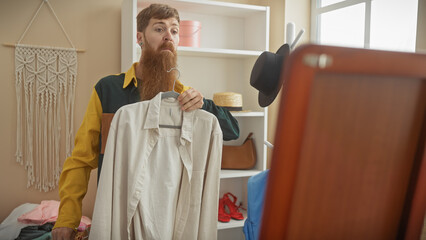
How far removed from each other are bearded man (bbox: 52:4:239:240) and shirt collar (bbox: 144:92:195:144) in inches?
1.4

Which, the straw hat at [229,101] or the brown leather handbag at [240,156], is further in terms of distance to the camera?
the brown leather handbag at [240,156]

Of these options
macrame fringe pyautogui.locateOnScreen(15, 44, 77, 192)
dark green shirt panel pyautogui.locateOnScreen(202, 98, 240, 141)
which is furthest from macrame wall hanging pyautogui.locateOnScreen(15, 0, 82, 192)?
dark green shirt panel pyautogui.locateOnScreen(202, 98, 240, 141)

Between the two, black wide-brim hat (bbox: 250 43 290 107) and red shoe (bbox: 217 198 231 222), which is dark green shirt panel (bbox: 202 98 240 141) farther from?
red shoe (bbox: 217 198 231 222)

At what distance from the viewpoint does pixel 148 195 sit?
1.19 m

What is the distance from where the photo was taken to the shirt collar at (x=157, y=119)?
1223mm

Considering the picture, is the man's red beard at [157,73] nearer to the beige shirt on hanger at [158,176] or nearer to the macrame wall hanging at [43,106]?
the beige shirt on hanger at [158,176]

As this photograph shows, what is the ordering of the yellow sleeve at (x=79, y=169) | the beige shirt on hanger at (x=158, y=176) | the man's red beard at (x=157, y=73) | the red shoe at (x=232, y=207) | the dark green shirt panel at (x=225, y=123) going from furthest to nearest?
the red shoe at (x=232, y=207) < the dark green shirt panel at (x=225, y=123) < the man's red beard at (x=157, y=73) < the yellow sleeve at (x=79, y=169) < the beige shirt on hanger at (x=158, y=176)

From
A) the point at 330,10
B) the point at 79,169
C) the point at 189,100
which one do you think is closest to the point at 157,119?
the point at 189,100

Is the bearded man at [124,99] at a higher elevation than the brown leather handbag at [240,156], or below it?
higher

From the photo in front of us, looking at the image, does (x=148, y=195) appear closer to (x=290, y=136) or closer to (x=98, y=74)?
(x=290, y=136)

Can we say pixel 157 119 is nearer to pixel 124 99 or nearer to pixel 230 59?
pixel 124 99

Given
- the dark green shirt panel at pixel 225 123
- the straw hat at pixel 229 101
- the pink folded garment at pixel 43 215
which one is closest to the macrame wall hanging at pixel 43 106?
the pink folded garment at pixel 43 215

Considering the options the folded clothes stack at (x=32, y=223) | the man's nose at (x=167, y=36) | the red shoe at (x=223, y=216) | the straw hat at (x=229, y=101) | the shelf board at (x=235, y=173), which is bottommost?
the red shoe at (x=223, y=216)

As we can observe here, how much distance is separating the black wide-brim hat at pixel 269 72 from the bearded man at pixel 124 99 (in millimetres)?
329
